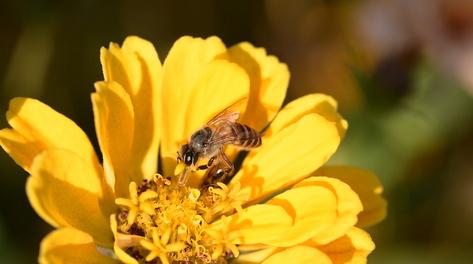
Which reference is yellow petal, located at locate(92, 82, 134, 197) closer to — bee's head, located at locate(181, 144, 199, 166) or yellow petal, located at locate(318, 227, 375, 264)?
bee's head, located at locate(181, 144, 199, 166)

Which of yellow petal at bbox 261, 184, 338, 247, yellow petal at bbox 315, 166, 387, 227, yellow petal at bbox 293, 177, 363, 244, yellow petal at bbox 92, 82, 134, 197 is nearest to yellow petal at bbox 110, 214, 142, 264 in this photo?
yellow petal at bbox 92, 82, 134, 197

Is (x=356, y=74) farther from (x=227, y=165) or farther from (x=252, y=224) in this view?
(x=252, y=224)

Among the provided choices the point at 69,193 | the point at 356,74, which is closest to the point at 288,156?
the point at 69,193

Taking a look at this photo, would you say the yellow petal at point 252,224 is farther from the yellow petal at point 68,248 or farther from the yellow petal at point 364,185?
the yellow petal at point 68,248

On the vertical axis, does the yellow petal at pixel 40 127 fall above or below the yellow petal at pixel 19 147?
above

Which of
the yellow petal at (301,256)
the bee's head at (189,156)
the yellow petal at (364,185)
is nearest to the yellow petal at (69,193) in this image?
the bee's head at (189,156)

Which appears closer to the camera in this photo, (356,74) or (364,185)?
(364,185)
